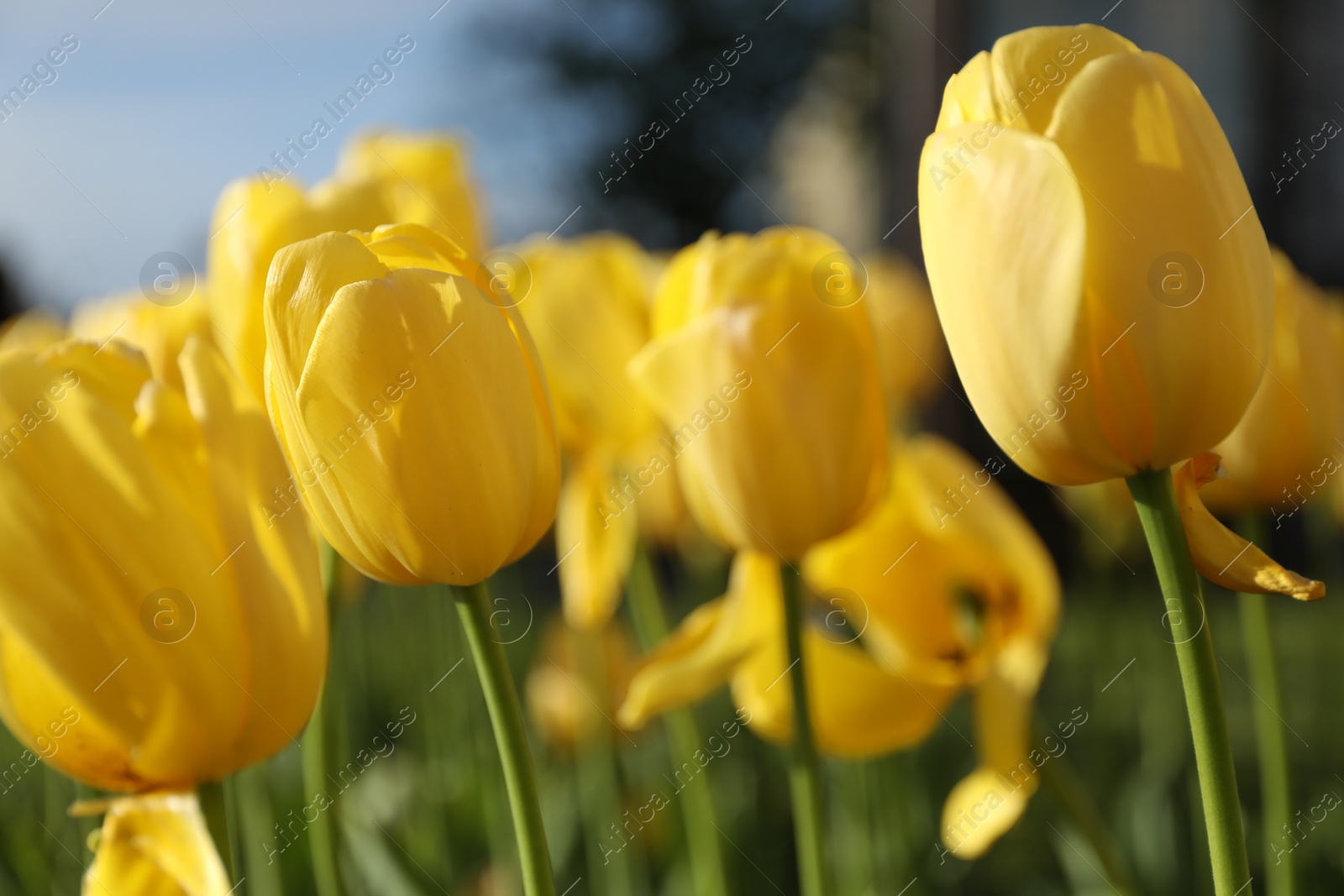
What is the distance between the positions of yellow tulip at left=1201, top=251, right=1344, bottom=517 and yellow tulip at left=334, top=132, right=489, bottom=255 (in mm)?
518

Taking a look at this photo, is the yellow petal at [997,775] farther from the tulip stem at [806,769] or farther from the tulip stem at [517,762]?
the tulip stem at [517,762]

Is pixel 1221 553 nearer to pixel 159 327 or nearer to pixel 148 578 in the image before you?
pixel 148 578

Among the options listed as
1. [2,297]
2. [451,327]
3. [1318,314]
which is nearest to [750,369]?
[451,327]

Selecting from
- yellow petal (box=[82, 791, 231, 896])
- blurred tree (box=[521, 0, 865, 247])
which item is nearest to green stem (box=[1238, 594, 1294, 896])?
yellow petal (box=[82, 791, 231, 896])

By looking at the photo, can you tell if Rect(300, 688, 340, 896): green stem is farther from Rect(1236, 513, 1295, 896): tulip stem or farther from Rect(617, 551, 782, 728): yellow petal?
Rect(1236, 513, 1295, 896): tulip stem

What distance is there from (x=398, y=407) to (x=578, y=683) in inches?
38.7

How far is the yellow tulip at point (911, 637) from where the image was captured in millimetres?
640

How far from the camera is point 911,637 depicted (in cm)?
80

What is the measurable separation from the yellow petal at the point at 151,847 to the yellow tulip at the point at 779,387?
0.32m

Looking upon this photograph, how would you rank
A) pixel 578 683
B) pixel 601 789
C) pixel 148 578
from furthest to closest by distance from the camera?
pixel 578 683 < pixel 601 789 < pixel 148 578

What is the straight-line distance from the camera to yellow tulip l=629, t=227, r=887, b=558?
2.04 ft

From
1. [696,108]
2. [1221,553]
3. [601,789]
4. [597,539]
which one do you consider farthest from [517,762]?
[696,108]

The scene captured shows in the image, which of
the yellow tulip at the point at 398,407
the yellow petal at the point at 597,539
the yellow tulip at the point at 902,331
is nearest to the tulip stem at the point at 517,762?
the yellow tulip at the point at 398,407

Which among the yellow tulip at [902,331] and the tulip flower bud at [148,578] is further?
the yellow tulip at [902,331]
